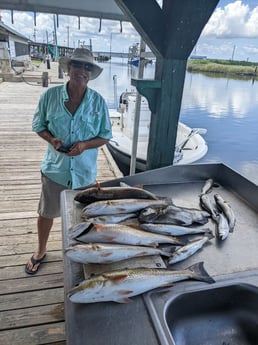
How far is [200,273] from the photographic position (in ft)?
3.59

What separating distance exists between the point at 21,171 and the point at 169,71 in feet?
10.4

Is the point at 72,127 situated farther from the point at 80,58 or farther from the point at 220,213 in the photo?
the point at 220,213

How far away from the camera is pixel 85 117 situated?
6.47ft

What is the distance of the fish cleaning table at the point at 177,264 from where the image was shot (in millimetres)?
863

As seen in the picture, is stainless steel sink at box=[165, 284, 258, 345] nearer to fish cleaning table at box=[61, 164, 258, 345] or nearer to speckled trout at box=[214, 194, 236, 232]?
fish cleaning table at box=[61, 164, 258, 345]

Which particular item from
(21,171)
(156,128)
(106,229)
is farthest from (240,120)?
(106,229)

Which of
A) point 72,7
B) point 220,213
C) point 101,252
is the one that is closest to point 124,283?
point 101,252

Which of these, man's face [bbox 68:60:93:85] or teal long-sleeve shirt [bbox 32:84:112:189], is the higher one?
man's face [bbox 68:60:93:85]

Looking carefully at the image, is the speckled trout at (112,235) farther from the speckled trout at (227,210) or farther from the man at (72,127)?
the man at (72,127)

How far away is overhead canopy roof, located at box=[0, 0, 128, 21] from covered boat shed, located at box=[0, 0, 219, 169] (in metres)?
1.31

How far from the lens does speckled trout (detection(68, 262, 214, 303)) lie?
3.03 feet

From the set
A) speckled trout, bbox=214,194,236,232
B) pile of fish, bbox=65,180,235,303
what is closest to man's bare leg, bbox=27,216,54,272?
pile of fish, bbox=65,180,235,303

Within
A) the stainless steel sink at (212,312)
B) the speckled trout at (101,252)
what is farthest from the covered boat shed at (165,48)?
the stainless steel sink at (212,312)

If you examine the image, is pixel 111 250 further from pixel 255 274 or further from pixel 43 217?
pixel 43 217
